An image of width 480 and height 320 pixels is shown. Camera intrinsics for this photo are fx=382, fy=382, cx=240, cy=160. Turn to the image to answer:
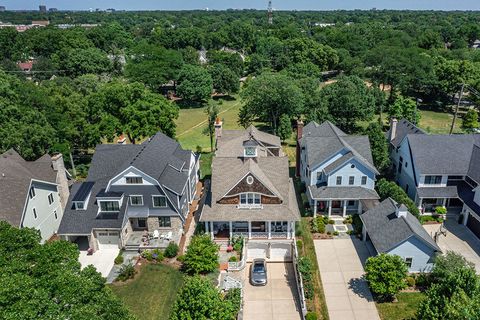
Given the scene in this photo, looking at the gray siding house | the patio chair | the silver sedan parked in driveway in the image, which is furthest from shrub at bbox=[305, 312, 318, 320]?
the gray siding house

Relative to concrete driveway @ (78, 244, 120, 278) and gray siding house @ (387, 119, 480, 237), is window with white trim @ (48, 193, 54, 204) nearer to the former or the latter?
concrete driveway @ (78, 244, 120, 278)

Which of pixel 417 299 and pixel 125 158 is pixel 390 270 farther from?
pixel 125 158

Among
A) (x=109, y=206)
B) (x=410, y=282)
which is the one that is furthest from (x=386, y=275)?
(x=109, y=206)

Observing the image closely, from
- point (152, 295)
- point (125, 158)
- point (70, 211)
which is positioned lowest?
point (152, 295)

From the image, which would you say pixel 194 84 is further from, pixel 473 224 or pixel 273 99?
pixel 473 224

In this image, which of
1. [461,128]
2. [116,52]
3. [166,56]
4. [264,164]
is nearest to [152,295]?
[264,164]
